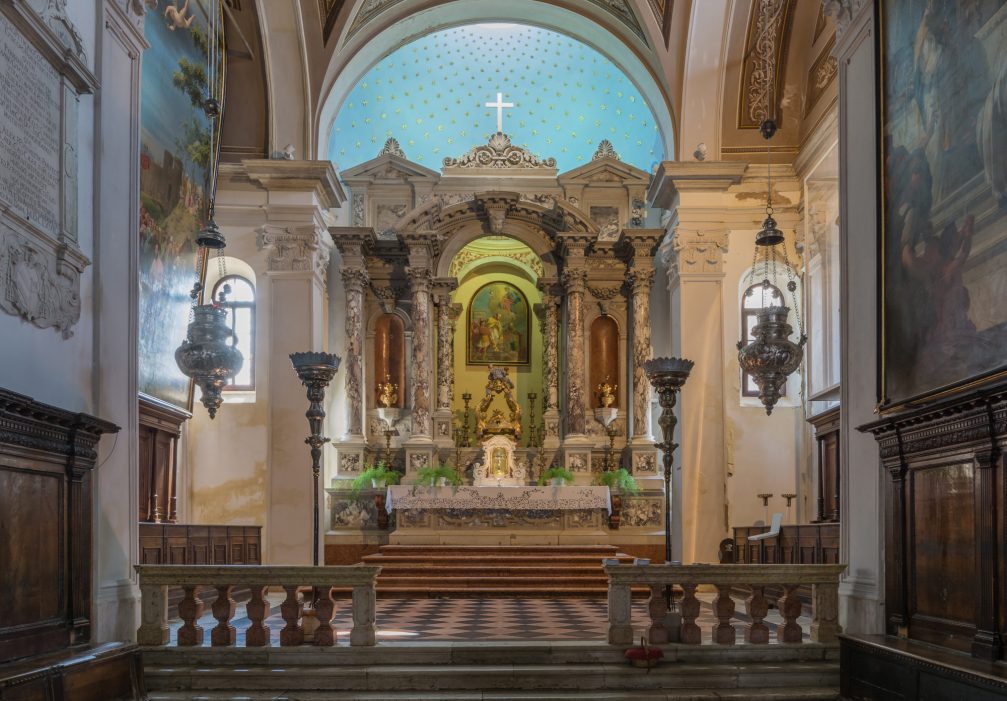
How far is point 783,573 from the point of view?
9.59 m

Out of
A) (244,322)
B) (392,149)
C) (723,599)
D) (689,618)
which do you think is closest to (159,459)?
(244,322)

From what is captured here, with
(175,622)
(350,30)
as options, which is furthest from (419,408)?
(175,622)

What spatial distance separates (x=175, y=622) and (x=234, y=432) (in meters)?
6.13

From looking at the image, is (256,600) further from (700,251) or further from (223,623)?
(700,251)

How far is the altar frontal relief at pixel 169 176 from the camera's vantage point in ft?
42.1

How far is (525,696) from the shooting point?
28.3ft

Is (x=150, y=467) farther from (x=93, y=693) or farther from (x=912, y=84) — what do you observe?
(x=912, y=84)

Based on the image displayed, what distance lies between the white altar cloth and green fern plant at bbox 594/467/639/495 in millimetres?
627

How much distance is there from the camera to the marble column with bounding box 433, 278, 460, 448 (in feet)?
67.0

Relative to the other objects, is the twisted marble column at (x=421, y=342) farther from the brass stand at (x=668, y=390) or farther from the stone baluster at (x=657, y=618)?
the stone baluster at (x=657, y=618)

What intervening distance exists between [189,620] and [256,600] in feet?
1.92

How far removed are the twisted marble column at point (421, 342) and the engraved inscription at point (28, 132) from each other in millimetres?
11912

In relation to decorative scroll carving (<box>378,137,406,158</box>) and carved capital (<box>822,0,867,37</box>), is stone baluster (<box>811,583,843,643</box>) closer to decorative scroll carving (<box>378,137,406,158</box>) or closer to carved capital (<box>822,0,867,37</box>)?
carved capital (<box>822,0,867,37</box>)

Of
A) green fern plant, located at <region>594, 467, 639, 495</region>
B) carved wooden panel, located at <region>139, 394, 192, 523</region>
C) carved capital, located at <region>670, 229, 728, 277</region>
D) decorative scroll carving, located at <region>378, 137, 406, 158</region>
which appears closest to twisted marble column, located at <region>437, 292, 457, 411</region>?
decorative scroll carving, located at <region>378, 137, 406, 158</region>
